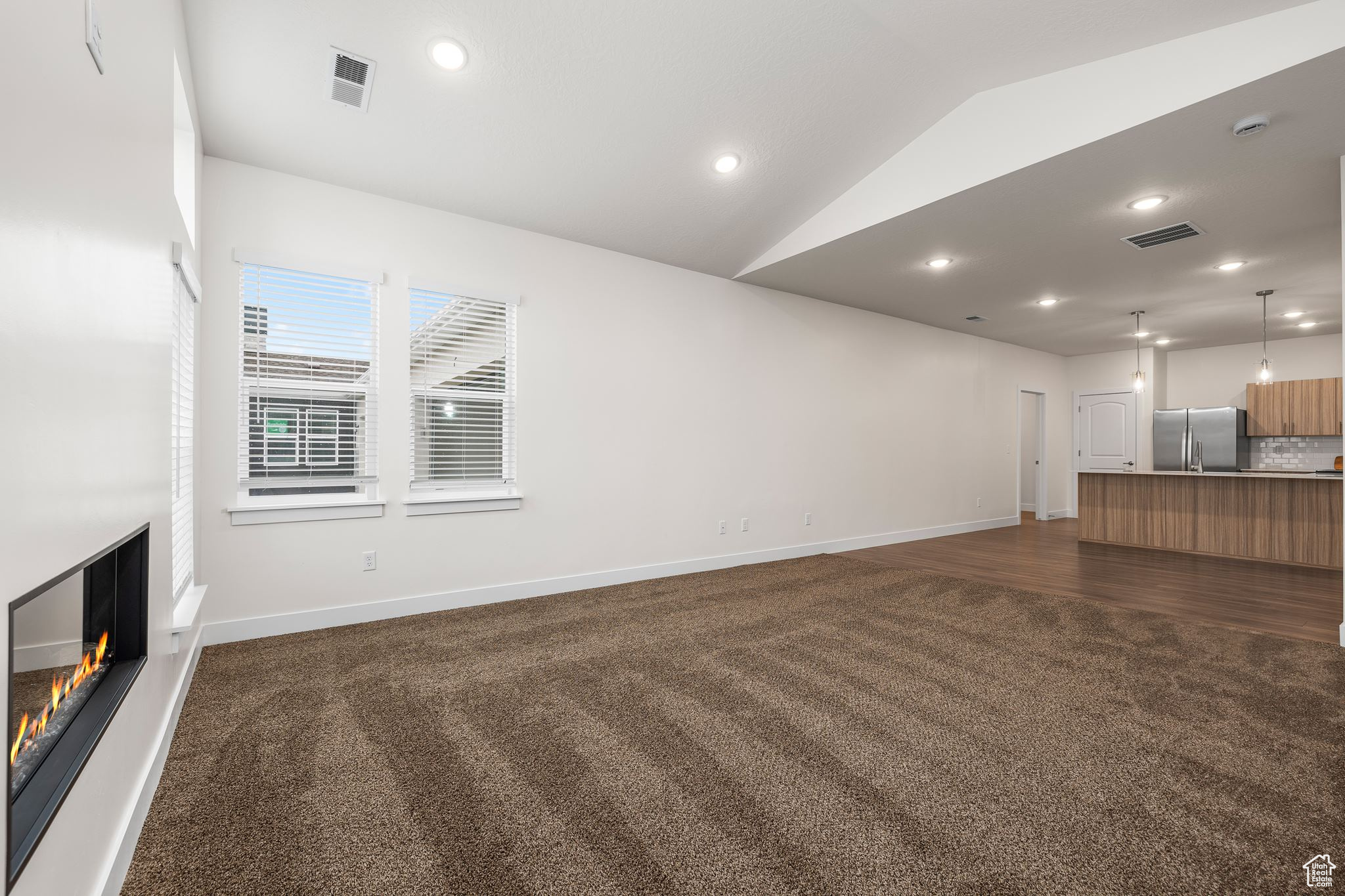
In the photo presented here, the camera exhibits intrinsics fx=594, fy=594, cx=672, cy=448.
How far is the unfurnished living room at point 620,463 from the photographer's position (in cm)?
155

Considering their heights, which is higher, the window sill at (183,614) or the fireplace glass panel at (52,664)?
the fireplace glass panel at (52,664)

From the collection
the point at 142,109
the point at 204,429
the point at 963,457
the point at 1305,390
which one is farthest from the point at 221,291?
the point at 1305,390

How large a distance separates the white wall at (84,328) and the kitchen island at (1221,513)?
319 inches

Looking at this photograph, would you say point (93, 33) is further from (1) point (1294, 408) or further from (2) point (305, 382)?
(1) point (1294, 408)

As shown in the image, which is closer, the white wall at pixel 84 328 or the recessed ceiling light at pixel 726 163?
the white wall at pixel 84 328

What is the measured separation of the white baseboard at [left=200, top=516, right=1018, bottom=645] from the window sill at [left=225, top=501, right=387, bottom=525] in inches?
22.5

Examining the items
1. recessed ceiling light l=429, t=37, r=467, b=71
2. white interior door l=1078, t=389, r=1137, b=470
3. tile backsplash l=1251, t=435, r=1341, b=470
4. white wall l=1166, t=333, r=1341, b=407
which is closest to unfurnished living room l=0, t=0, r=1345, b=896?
recessed ceiling light l=429, t=37, r=467, b=71

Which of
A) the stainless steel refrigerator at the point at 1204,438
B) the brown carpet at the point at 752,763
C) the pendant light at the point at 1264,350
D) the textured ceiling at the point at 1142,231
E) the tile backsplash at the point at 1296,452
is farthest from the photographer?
the stainless steel refrigerator at the point at 1204,438

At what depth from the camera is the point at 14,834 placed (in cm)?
96

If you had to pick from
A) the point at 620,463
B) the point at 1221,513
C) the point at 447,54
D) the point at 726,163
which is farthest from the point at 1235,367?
the point at 447,54

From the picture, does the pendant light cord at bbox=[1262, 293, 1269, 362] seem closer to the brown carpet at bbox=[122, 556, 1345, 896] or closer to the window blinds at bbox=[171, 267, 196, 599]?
the brown carpet at bbox=[122, 556, 1345, 896]

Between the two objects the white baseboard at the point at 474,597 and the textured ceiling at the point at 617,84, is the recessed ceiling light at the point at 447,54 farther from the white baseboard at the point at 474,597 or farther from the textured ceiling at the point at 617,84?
the white baseboard at the point at 474,597

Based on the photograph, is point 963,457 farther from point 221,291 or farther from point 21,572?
point 21,572

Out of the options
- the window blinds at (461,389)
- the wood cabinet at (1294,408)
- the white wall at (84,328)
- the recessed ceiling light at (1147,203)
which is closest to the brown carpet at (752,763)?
the white wall at (84,328)
